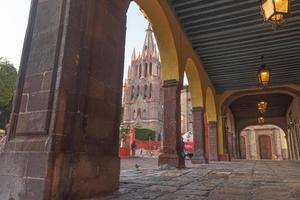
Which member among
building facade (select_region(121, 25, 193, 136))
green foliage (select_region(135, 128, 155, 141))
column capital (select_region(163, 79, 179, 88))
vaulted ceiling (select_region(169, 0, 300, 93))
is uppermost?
building facade (select_region(121, 25, 193, 136))

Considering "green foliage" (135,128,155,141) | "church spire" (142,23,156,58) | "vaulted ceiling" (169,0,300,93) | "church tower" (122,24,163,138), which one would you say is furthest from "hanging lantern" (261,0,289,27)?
"church spire" (142,23,156,58)

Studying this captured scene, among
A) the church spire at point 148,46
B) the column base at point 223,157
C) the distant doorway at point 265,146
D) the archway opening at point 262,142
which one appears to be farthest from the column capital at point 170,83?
the church spire at point 148,46

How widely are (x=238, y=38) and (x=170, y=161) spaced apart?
14.8ft

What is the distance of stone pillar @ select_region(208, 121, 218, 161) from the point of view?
1137 centimetres

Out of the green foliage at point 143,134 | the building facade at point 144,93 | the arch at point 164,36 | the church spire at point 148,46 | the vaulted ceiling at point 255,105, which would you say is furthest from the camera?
the church spire at point 148,46

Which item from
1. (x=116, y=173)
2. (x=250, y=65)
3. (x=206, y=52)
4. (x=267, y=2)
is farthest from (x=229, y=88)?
(x=116, y=173)

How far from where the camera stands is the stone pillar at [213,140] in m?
11.4

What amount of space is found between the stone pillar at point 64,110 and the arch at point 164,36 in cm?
298

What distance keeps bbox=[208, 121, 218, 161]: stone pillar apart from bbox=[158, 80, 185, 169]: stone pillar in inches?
223

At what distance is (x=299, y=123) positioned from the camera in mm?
13344

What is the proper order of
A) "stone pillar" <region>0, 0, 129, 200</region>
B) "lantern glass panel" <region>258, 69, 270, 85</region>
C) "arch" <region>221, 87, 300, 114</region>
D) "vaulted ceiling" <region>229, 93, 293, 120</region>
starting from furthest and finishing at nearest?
"vaulted ceiling" <region>229, 93, 293, 120</region>, "arch" <region>221, 87, 300, 114</region>, "lantern glass panel" <region>258, 69, 270, 85</region>, "stone pillar" <region>0, 0, 129, 200</region>

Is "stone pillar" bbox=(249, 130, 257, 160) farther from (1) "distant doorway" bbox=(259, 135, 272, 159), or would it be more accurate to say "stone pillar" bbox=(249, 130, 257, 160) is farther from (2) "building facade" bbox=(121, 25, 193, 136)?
(2) "building facade" bbox=(121, 25, 193, 136)

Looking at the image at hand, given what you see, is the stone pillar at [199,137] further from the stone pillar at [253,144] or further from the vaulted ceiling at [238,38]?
the stone pillar at [253,144]

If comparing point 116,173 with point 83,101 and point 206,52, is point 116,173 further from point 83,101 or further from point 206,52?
point 206,52
